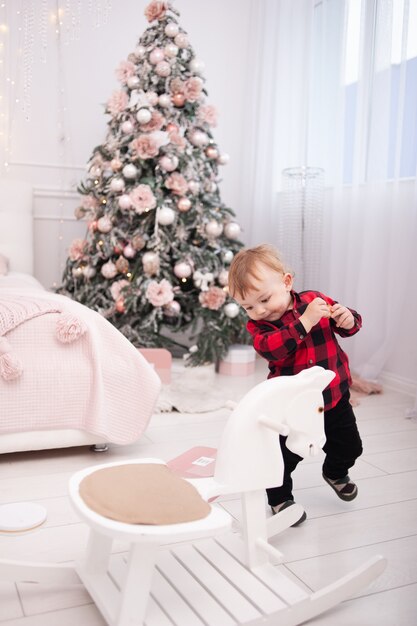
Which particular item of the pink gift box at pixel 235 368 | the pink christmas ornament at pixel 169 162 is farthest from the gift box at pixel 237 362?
the pink christmas ornament at pixel 169 162

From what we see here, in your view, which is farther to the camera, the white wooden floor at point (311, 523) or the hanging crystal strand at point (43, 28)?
the hanging crystal strand at point (43, 28)

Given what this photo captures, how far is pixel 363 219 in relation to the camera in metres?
3.25

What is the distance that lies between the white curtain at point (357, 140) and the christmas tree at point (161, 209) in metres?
0.60

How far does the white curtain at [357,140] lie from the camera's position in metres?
2.97

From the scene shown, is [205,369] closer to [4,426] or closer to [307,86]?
[4,426]

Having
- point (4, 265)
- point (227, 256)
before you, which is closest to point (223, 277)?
point (227, 256)

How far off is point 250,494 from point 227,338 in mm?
2195

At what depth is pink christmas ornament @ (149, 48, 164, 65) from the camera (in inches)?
130

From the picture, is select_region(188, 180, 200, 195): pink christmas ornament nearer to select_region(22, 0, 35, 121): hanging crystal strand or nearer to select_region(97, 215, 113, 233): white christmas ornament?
select_region(97, 215, 113, 233): white christmas ornament

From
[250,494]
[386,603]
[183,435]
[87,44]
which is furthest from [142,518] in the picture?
[87,44]

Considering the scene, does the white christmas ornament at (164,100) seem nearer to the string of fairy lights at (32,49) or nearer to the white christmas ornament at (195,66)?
the white christmas ornament at (195,66)

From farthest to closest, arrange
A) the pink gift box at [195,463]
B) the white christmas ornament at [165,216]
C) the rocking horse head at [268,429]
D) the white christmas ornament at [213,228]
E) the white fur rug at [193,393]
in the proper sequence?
1. the white christmas ornament at [213,228]
2. the white christmas ornament at [165,216]
3. the white fur rug at [193,393]
4. the pink gift box at [195,463]
5. the rocking horse head at [268,429]

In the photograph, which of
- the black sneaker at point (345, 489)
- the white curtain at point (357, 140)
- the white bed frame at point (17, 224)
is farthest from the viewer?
the white bed frame at point (17, 224)

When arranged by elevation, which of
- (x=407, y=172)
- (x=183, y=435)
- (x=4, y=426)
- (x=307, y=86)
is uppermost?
(x=307, y=86)
